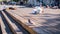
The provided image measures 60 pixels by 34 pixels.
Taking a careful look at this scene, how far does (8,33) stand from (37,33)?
2315 mm

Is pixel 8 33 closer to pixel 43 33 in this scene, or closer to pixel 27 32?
pixel 27 32

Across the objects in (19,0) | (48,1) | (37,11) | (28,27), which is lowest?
(19,0)

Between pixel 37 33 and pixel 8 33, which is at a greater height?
pixel 37 33

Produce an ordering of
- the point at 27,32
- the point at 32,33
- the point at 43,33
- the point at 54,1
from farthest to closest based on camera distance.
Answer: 1. the point at 54,1
2. the point at 27,32
3. the point at 32,33
4. the point at 43,33

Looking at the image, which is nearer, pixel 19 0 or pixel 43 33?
pixel 43 33

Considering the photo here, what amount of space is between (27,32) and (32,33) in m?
0.70

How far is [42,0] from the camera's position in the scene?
3183 cm

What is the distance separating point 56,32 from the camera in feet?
20.4

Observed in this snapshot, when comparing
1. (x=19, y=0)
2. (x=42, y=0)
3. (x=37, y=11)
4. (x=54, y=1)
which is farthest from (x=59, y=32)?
(x=19, y=0)

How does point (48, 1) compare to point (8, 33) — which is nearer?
point (8, 33)

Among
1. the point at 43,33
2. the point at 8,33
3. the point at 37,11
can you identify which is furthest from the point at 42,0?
the point at 43,33

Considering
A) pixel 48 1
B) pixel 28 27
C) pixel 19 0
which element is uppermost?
pixel 28 27

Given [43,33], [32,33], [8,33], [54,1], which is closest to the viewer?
[43,33]

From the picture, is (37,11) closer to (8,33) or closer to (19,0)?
(8,33)
